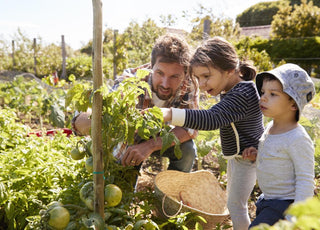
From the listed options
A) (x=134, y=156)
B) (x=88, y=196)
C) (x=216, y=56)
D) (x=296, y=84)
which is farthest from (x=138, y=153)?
(x=296, y=84)

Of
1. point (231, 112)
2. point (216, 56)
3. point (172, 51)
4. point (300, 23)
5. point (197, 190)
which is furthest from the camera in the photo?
point (300, 23)

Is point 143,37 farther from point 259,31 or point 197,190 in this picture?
point 259,31

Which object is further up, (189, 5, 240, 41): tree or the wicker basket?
(189, 5, 240, 41): tree

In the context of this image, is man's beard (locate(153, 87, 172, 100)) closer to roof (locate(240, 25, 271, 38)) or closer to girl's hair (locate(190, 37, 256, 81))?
girl's hair (locate(190, 37, 256, 81))

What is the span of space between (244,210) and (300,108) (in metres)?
0.74

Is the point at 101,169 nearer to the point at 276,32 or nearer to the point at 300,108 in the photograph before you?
the point at 300,108

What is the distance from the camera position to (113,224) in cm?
117

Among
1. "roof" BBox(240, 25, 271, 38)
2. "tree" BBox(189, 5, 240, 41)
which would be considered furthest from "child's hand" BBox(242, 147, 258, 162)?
"roof" BBox(240, 25, 271, 38)

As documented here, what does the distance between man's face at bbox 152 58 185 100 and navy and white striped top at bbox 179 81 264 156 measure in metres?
0.44

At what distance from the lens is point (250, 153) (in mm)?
1509

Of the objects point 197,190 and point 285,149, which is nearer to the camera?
point 285,149

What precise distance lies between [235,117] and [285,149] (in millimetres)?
256

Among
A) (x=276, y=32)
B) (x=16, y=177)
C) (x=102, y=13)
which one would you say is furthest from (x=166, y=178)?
(x=276, y=32)

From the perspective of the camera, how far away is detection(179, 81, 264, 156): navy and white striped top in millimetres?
1274
